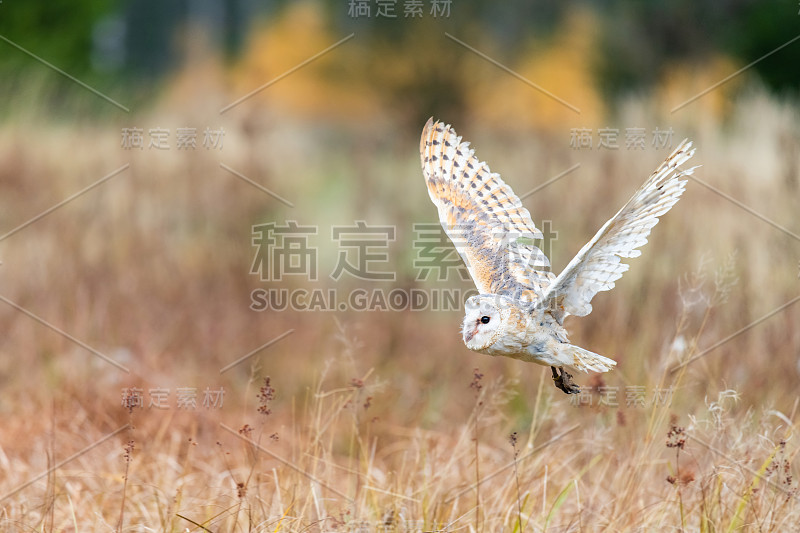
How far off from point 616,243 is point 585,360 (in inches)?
15.1

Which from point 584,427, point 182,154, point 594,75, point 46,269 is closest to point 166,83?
point 594,75

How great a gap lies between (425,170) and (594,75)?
37.8 ft

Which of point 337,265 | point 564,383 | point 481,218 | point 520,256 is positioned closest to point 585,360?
point 564,383

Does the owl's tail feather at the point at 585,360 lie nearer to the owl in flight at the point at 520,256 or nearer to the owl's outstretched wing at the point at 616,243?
the owl in flight at the point at 520,256

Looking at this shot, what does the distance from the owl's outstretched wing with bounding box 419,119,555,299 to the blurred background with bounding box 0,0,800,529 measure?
40cm

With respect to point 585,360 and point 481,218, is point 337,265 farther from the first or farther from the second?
point 585,360

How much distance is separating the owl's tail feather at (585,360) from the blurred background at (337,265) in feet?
1.00

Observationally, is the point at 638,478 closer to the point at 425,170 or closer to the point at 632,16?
the point at 425,170

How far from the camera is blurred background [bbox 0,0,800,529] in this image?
4.71 metres

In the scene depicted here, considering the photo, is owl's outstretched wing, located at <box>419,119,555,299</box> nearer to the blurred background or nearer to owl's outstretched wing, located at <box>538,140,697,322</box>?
owl's outstretched wing, located at <box>538,140,697,322</box>

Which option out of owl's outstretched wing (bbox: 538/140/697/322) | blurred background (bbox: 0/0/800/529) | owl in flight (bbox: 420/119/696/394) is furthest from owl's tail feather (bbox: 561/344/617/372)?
blurred background (bbox: 0/0/800/529)

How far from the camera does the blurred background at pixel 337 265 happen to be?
471 centimetres

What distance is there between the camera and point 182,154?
8.54 m

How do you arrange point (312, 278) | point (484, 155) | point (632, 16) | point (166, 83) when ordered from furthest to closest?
point (166, 83)
point (632, 16)
point (484, 155)
point (312, 278)
